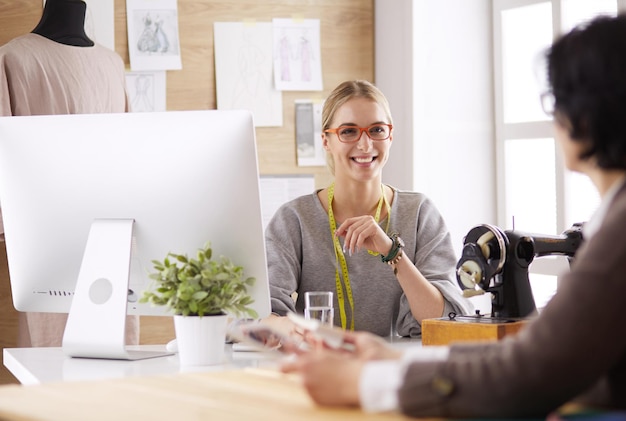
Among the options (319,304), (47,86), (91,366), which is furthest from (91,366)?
(47,86)

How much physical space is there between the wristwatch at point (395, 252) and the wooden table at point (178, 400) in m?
0.89

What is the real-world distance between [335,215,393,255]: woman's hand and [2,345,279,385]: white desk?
421 millimetres

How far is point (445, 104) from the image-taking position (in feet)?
12.4

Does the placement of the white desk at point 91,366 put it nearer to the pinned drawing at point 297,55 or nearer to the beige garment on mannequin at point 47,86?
the beige garment on mannequin at point 47,86

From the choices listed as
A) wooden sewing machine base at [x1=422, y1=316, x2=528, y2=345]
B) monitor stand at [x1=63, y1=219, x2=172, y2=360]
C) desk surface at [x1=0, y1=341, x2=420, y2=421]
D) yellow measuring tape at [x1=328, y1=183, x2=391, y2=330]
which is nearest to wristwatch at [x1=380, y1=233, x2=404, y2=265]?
yellow measuring tape at [x1=328, y1=183, x2=391, y2=330]

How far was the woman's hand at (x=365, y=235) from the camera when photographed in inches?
90.1

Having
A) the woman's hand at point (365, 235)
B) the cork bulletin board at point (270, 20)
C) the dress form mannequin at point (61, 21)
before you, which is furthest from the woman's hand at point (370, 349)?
the cork bulletin board at point (270, 20)

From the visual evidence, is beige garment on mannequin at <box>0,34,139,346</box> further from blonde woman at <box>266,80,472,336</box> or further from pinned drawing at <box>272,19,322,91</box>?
pinned drawing at <box>272,19,322,91</box>

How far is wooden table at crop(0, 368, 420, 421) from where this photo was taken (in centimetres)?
115

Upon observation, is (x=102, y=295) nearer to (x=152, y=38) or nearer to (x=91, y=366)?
(x=91, y=366)

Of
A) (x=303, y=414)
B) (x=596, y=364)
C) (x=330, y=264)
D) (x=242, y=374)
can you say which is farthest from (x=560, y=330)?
(x=330, y=264)

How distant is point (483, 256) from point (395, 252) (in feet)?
1.41

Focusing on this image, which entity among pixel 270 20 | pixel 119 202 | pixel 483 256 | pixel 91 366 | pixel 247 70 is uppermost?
pixel 270 20

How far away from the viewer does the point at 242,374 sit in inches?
58.4
